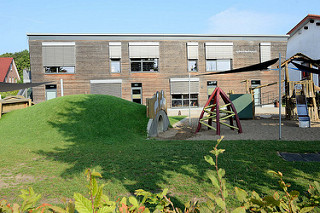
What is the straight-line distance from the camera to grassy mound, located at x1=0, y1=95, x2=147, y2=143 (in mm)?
9742

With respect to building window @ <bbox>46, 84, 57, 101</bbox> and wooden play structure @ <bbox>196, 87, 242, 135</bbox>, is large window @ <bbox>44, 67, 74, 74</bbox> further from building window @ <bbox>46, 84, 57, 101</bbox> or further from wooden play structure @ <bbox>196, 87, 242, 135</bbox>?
wooden play structure @ <bbox>196, 87, 242, 135</bbox>

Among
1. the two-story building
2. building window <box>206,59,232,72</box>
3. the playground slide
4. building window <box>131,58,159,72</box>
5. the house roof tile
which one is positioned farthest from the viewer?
building window <box>206,59,232,72</box>

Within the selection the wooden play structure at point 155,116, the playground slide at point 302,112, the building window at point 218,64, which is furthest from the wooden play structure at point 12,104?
the building window at point 218,64

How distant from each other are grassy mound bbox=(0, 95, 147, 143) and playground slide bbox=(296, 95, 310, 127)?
7.95m

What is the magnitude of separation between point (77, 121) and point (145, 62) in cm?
1517

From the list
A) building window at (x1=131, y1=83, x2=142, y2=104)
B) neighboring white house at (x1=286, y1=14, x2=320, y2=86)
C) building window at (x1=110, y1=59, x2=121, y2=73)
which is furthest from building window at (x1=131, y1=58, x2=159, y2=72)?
neighboring white house at (x1=286, y1=14, x2=320, y2=86)

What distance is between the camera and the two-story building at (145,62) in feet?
77.9

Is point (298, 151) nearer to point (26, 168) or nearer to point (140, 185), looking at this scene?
point (140, 185)

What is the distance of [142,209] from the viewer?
1170mm

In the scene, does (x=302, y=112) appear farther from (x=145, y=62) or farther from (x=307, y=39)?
(x=307, y=39)

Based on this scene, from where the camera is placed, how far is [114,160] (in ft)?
20.0

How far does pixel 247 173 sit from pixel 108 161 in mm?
3432

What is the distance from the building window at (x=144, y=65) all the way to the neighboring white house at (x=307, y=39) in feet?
54.4

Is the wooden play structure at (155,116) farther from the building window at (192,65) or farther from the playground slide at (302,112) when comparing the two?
the building window at (192,65)
